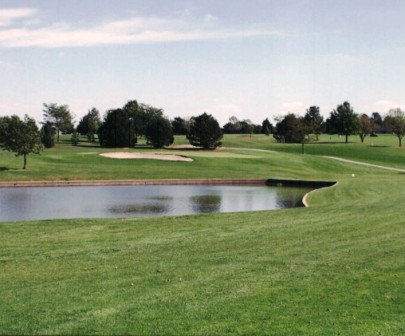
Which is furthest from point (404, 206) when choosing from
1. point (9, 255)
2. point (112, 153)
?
point (112, 153)

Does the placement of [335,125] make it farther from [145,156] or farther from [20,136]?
[20,136]

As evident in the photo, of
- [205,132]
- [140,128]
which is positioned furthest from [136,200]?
[140,128]

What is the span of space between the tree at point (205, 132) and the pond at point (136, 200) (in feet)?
102

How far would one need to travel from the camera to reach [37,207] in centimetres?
2850

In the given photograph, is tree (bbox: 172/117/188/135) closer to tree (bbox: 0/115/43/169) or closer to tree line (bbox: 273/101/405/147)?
tree line (bbox: 273/101/405/147)

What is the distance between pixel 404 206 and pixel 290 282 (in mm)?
14735

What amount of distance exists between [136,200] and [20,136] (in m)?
17.8

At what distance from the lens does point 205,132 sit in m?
74.4

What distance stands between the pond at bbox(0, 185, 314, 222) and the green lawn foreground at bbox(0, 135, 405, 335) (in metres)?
6.96

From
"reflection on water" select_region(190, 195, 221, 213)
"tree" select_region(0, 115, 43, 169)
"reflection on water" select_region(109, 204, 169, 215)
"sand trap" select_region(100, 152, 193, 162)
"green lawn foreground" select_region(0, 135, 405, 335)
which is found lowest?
"reflection on water" select_region(190, 195, 221, 213)

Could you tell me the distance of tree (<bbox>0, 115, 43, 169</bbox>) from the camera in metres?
45.5

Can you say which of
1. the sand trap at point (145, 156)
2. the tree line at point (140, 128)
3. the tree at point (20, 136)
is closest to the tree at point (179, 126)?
the tree line at point (140, 128)

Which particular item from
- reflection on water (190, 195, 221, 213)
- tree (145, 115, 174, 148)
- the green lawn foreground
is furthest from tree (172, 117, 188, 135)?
the green lawn foreground

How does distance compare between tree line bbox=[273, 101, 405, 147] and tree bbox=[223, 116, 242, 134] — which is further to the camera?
tree bbox=[223, 116, 242, 134]
